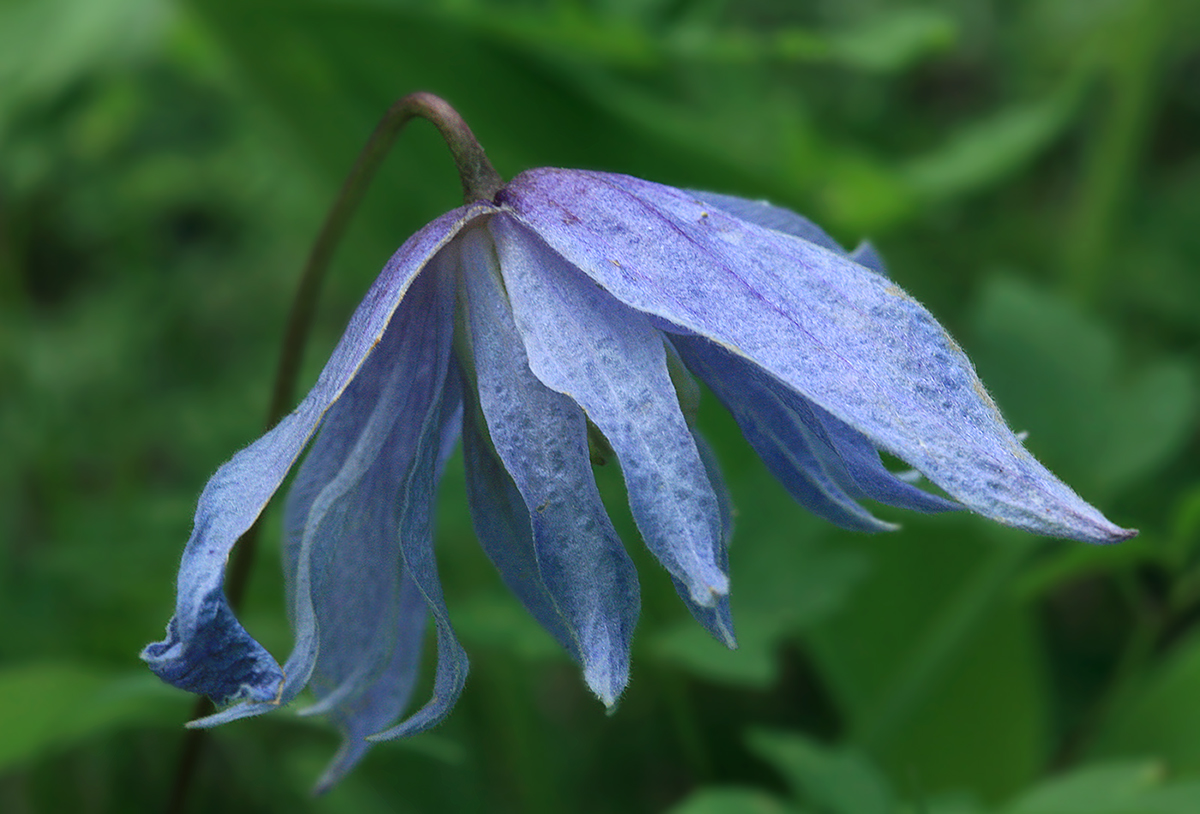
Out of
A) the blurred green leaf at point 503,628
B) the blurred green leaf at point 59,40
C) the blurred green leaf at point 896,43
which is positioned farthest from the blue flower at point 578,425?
the blurred green leaf at point 59,40

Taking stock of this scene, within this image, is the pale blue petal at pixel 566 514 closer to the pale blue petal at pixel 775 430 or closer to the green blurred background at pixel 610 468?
the pale blue petal at pixel 775 430

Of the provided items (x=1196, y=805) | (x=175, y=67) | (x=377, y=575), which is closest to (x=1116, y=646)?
(x=1196, y=805)

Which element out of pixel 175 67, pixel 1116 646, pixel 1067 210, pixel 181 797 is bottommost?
pixel 1116 646

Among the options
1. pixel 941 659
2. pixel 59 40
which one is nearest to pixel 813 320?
pixel 941 659

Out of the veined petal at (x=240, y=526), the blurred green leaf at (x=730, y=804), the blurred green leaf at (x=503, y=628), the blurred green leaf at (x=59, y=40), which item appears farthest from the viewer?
the blurred green leaf at (x=59, y=40)

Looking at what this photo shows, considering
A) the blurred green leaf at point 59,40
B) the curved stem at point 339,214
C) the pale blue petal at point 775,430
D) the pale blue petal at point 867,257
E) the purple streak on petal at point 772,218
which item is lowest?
the pale blue petal at point 775,430

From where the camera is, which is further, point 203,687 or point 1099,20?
point 1099,20

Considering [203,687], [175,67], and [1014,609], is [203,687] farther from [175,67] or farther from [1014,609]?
[175,67]

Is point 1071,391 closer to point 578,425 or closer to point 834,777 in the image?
point 834,777
